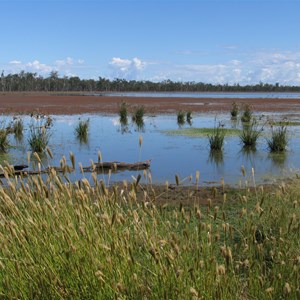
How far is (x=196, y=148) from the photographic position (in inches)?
621

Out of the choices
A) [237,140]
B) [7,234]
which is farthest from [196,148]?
[7,234]

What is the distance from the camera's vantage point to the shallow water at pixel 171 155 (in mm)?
11273

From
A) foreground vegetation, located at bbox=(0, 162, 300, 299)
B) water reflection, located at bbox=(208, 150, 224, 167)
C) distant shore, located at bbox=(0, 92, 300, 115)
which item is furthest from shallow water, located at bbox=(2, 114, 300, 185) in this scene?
distant shore, located at bbox=(0, 92, 300, 115)

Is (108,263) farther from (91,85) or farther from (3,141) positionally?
(91,85)

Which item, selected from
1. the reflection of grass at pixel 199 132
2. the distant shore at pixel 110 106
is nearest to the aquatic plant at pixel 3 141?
the reflection of grass at pixel 199 132

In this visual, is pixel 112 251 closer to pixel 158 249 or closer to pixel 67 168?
pixel 158 249

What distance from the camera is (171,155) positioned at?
14.2 metres

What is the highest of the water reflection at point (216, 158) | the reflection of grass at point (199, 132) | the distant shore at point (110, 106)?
the distant shore at point (110, 106)

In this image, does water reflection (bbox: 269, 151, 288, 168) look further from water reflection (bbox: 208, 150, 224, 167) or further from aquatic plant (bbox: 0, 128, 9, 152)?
aquatic plant (bbox: 0, 128, 9, 152)

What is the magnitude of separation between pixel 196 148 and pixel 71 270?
13141 mm

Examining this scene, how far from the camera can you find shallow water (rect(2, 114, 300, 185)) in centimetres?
1127


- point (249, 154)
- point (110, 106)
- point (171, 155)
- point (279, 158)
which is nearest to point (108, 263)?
point (171, 155)

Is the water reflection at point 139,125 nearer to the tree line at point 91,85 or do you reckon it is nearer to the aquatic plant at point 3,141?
the aquatic plant at point 3,141

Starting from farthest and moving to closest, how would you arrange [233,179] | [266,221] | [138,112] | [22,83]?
[22,83] → [138,112] → [233,179] → [266,221]
